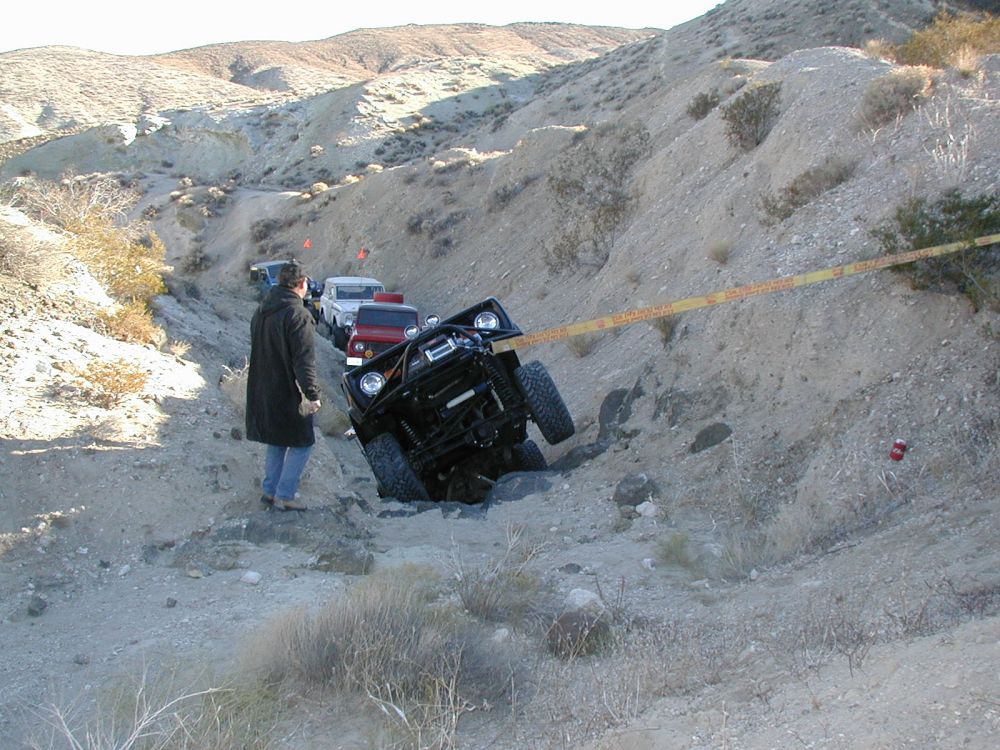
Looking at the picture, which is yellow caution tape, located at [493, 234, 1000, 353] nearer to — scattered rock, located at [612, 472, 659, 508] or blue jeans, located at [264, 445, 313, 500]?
scattered rock, located at [612, 472, 659, 508]

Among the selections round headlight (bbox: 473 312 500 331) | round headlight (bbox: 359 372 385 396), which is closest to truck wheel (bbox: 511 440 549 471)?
round headlight (bbox: 473 312 500 331)

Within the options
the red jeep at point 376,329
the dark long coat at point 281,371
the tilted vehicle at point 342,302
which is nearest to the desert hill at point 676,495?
the dark long coat at point 281,371

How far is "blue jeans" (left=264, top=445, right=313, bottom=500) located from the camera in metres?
7.34

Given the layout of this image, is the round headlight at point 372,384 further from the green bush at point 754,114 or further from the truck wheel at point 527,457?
the green bush at point 754,114

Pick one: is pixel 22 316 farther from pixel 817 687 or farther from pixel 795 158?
pixel 795 158

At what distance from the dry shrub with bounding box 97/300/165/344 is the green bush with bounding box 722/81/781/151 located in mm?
9860

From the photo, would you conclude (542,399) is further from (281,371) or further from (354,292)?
(354,292)

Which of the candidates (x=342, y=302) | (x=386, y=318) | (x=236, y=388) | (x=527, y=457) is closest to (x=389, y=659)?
(x=527, y=457)

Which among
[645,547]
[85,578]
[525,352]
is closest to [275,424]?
[85,578]

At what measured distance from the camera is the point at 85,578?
6.11m

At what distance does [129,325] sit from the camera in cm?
1026

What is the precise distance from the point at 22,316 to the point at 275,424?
3442 millimetres

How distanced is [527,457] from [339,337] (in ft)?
46.3

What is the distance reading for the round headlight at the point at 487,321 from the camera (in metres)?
9.30
